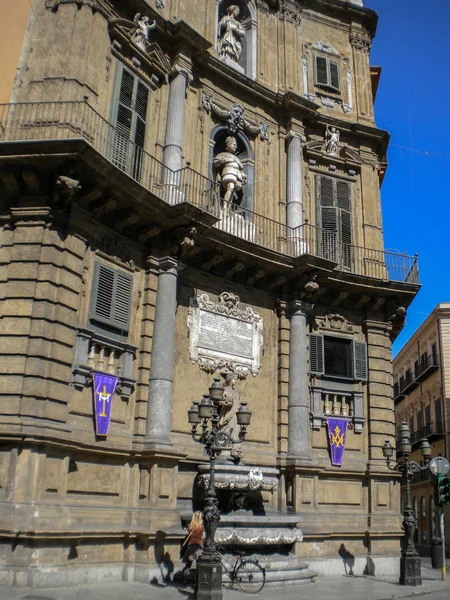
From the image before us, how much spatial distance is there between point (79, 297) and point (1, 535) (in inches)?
184

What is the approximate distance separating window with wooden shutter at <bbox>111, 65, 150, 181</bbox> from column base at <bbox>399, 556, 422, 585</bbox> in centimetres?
1098

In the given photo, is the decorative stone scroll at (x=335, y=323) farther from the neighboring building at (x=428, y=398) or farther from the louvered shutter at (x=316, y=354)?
the neighboring building at (x=428, y=398)

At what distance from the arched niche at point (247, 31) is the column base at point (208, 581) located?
14.6 metres

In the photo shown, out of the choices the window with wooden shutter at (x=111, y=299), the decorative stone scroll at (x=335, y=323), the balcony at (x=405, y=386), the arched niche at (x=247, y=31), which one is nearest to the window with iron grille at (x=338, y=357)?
the decorative stone scroll at (x=335, y=323)

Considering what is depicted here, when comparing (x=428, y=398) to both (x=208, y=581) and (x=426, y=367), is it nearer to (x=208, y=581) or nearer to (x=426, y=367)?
(x=426, y=367)

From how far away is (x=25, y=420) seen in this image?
Result: 1109cm

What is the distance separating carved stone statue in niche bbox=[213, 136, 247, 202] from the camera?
17734mm

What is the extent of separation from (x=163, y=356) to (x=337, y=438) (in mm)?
5961

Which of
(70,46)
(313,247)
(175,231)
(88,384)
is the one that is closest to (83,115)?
(70,46)

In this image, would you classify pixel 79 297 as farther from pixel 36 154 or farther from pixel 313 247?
pixel 313 247

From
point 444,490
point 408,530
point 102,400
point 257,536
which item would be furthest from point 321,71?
point 257,536

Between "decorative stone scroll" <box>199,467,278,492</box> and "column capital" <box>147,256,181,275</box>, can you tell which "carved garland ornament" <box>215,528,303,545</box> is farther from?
"column capital" <box>147,256,181,275</box>

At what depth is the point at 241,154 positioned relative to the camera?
745 inches

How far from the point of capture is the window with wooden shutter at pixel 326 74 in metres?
21.2
